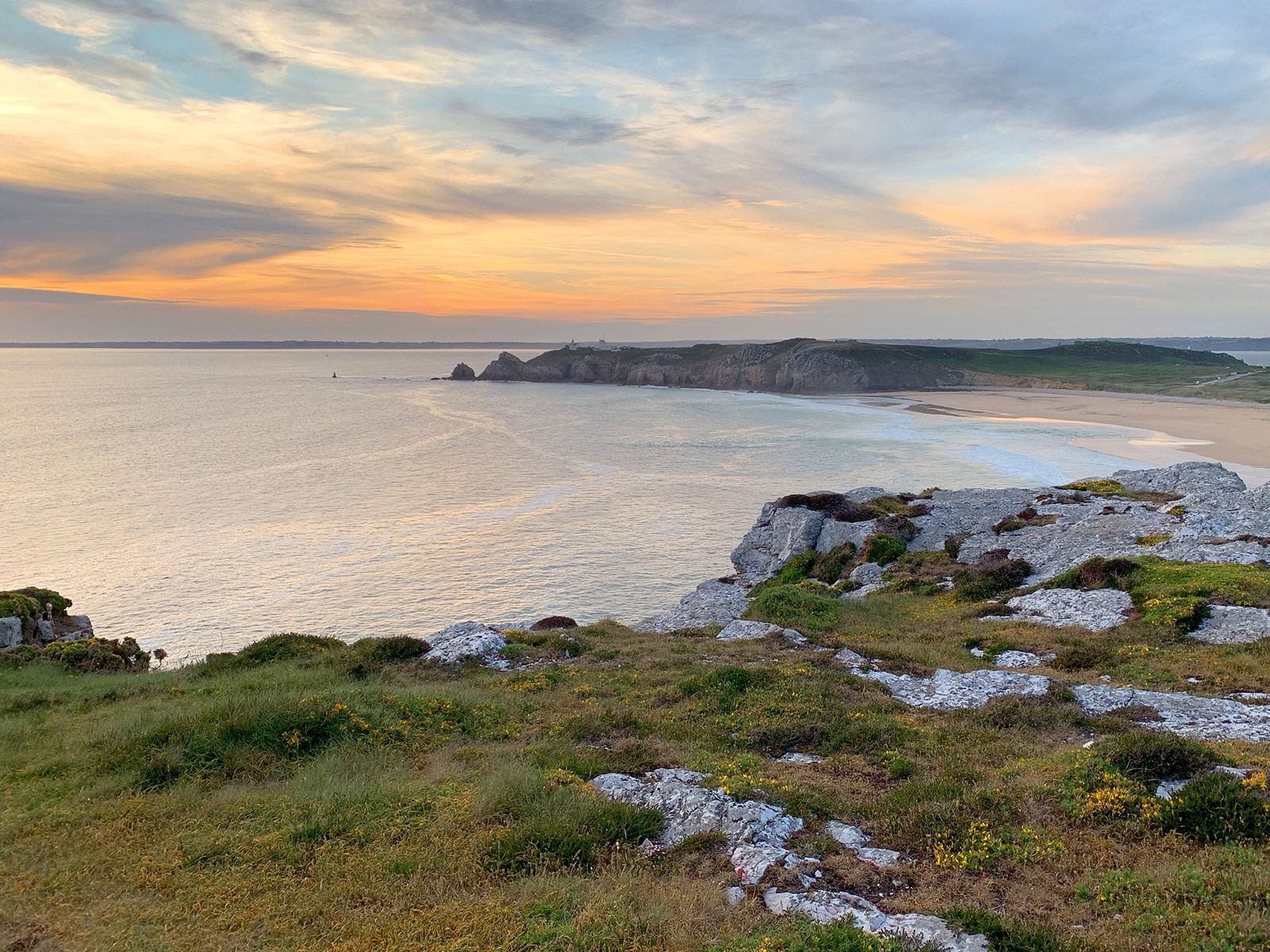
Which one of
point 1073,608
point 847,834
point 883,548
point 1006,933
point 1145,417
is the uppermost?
point 1145,417

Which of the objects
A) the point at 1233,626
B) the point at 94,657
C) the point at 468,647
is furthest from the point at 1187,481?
the point at 94,657

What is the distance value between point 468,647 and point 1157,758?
18391 millimetres

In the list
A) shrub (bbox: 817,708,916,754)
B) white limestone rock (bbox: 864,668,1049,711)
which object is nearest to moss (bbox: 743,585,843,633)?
white limestone rock (bbox: 864,668,1049,711)

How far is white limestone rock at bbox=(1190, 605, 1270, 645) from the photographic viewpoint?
20.7 metres

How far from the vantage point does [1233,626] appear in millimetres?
21406

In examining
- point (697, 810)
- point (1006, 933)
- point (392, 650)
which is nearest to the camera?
point (1006, 933)

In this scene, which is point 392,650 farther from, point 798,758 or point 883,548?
point 883,548

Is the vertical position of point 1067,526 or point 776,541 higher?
point 1067,526

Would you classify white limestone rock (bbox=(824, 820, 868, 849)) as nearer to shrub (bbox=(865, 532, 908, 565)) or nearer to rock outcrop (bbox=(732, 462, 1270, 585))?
rock outcrop (bbox=(732, 462, 1270, 585))

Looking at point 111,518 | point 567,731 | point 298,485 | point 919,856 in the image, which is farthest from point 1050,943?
point 298,485

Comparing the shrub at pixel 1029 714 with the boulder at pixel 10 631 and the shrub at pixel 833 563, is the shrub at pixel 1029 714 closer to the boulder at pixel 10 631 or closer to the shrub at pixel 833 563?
the shrub at pixel 833 563

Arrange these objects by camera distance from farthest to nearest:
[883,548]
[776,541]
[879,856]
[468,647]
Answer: [776,541]
[883,548]
[468,647]
[879,856]

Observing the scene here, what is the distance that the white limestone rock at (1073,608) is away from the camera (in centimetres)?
2408

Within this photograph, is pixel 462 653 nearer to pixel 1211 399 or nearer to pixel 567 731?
pixel 567 731
